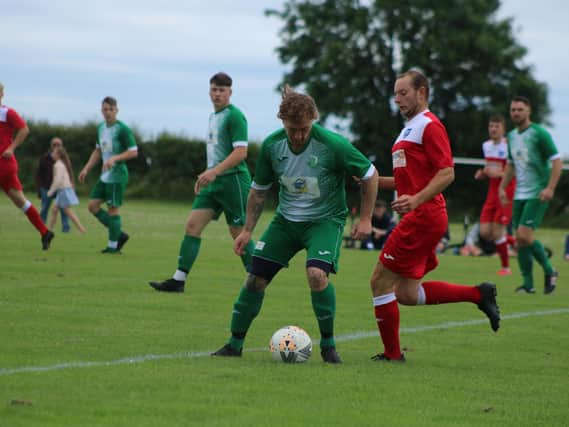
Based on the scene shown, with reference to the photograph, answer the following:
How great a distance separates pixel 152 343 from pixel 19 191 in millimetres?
8585

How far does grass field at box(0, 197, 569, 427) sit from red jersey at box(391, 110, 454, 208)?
4.27ft

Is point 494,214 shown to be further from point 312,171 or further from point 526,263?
point 312,171

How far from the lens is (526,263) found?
14.0m

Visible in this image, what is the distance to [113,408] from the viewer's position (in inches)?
216

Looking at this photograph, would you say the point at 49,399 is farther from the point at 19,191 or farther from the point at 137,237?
the point at 137,237

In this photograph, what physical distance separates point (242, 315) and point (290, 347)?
1.47 feet

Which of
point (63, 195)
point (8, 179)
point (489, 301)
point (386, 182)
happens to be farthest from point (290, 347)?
point (63, 195)

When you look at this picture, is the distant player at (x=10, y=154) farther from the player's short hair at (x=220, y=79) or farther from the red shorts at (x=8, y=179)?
the player's short hair at (x=220, y=79)

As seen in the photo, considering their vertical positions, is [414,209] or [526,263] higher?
[414,209]

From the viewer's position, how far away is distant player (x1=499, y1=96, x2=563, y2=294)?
13352 mm

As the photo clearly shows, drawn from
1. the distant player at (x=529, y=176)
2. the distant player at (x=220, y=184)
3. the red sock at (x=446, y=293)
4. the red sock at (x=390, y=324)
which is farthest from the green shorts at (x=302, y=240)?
the distant player at (x=529, y=176)

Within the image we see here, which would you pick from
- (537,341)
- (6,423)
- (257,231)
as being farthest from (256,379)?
(257,231)

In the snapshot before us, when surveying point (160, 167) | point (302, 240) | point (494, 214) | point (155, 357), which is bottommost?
point (155, 357)

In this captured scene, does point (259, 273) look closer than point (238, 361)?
No
